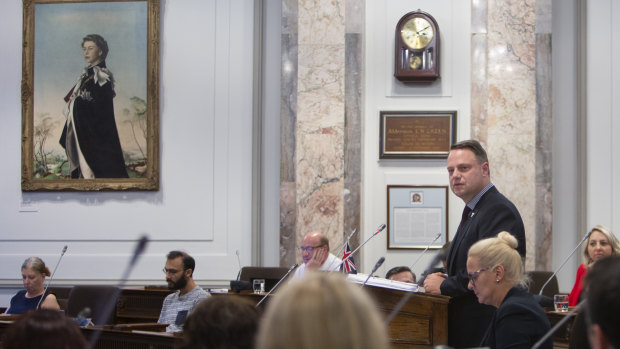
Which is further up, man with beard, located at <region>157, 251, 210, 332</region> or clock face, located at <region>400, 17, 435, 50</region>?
clock face, located at <region>400, 17, 435, 50</region>

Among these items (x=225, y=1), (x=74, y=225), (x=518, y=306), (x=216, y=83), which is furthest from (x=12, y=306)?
(x=518, y=306)

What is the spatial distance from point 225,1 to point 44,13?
84.7 inches

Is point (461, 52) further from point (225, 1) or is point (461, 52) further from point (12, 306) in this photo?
point (12, 306)

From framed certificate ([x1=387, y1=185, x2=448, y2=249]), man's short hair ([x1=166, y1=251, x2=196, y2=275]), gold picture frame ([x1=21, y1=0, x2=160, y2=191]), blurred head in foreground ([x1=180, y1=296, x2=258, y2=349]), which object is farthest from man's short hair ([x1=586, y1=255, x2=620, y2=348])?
gold picture frame ([x1=21, y1=0, x2=160, y2=191])

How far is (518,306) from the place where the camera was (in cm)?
298

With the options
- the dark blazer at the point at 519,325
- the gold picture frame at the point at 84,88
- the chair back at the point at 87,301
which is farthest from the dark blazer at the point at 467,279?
the gold picture frame at the point at 84,88

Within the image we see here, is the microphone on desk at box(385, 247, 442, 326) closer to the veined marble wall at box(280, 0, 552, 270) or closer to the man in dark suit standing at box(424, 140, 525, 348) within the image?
the man in dark suit standing at box(424, 140, 525, 348)

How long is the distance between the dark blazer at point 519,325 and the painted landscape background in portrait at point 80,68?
6.27 meters

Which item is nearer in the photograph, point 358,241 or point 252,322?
point 252,322

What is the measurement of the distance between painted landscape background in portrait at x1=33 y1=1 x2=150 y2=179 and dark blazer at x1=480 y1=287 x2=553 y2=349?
6266 millimetres

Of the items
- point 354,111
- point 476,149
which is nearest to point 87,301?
point 354,111

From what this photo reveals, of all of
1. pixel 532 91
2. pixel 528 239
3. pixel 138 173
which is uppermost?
pixel 532 91

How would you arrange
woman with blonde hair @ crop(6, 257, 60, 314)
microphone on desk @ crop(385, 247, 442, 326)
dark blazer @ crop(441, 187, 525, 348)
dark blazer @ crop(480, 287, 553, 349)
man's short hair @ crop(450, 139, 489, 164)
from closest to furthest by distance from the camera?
1. microphone on desk @ crop(385, 247, 442, 326)
2. dark blazer @ crop(480, 287, 553, 349)
3. dark blazer @ crop(441, 187, 525, 348)
4. man's short hair @ crop(450, 139, 489, 164)
5. woman with blonde hair @ crop(6, 257, 60, 314)

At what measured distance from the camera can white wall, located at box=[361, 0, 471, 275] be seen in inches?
325
